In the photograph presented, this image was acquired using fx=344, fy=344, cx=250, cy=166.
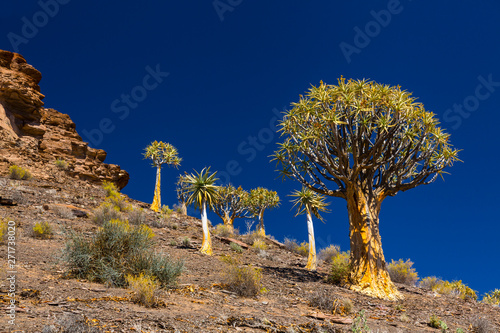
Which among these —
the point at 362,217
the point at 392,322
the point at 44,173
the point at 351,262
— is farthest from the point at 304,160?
the point at 44,173

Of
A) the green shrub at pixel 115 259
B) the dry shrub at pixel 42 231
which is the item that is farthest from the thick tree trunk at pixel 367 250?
the dry shrub at pixel 42 231

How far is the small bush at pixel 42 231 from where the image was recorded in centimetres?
1241

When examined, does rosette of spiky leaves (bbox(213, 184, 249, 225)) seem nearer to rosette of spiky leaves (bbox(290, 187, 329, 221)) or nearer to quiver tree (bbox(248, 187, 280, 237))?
quiver tree (bbox(248, 187, 280, 237))

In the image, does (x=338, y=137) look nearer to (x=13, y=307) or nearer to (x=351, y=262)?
Answer: (x=351, y=262)

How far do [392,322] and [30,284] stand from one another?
25.9 feet

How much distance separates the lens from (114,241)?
8406mm

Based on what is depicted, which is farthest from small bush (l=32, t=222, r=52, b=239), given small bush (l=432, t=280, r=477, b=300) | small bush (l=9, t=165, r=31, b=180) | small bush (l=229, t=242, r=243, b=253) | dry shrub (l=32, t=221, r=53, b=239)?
small bush (l=432, t=280, r=477, b=300)

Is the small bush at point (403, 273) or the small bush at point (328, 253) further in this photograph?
the small bush at point (328, 253)

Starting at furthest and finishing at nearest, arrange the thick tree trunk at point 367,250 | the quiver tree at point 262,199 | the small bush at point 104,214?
the quiver tree at point 262,199
the small bush at point 104,214
the thick tree trunk at point 367,250

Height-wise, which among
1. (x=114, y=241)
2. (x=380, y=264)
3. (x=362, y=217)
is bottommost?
(x=114, y=241)

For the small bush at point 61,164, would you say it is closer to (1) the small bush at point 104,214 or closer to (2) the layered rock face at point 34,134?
(2) the layered rock face at point 34,134

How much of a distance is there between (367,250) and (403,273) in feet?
23.2

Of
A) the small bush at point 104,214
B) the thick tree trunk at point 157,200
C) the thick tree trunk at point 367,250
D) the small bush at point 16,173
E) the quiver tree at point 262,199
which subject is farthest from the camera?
the quiver tree at point 262,199

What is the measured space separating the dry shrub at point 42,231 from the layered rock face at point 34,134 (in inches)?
550
